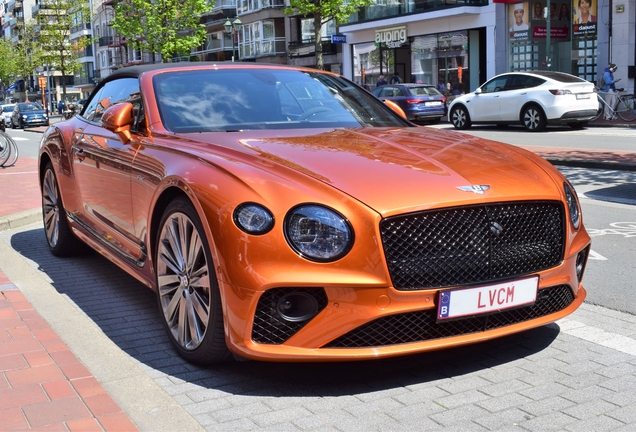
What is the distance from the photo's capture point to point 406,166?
3.77m

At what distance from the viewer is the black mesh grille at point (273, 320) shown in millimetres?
3389

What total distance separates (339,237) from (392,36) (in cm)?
3837

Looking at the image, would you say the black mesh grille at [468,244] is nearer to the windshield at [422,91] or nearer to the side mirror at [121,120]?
the side mirror at [121,120]

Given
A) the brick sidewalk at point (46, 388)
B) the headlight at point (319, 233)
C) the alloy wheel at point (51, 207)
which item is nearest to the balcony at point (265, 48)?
the alloy wheel at point (51, 207)

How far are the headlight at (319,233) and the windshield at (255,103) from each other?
1342 mm

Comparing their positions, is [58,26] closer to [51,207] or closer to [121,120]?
[51,207]

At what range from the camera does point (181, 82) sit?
497 centimetres

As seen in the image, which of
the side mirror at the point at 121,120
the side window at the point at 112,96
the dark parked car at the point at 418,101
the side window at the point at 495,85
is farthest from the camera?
the dark parked car at the point at 418,101

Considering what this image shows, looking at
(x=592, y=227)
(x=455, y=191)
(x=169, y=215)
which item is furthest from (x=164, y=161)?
(x=592, y=227)

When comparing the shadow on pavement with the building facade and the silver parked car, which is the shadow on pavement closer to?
the silver parked car

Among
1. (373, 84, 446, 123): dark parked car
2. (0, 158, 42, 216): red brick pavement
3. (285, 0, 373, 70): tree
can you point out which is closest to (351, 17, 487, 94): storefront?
(285, 0, 373, 70): tree

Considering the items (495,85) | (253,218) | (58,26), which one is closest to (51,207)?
(253,218)

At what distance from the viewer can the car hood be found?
3506 millimetres

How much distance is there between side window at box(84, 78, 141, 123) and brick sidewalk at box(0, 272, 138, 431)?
1.49 meters
